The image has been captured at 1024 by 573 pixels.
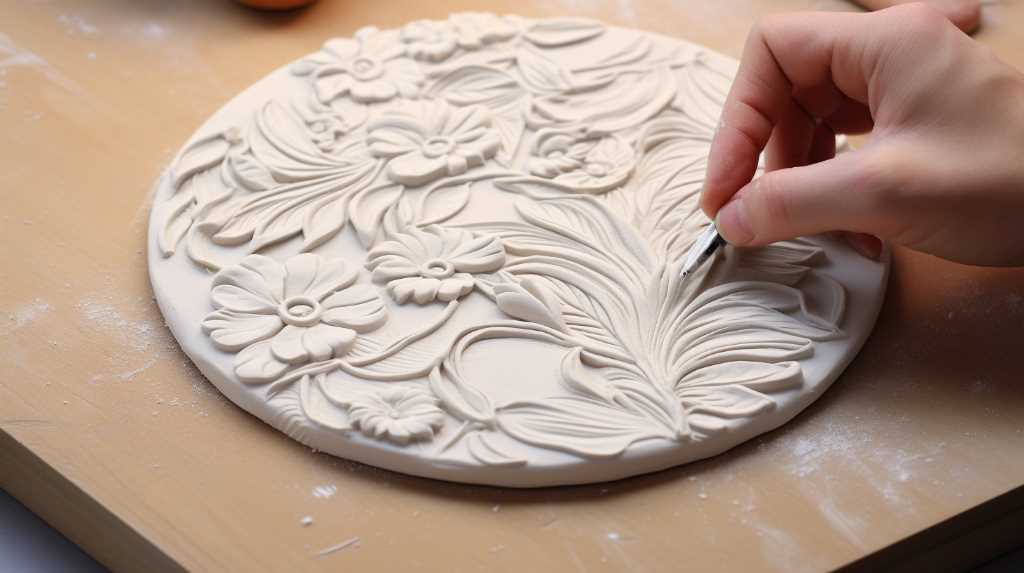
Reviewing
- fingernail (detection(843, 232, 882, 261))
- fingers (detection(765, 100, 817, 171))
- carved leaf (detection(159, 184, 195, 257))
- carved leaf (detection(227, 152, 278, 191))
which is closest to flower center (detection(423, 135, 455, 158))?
carved leaf (detection(227, 152, 278, 191))

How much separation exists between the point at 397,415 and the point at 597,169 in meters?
0.51

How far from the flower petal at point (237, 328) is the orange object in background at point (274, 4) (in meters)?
0.85

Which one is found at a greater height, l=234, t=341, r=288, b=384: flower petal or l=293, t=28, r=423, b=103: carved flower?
l=293, t=28, r=423, b=103: carved flower

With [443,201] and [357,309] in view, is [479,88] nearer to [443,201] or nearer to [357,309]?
[443,201]

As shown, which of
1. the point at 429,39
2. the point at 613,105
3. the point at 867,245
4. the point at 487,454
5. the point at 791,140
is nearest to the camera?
the point at 487,454

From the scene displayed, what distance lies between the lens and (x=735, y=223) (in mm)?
1268

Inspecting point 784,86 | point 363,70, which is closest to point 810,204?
point 784,86

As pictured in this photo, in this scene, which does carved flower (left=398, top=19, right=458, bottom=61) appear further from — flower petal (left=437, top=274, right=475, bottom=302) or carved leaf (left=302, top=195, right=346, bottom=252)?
flower petal (left=437, top=274, right=475, bottom=302)

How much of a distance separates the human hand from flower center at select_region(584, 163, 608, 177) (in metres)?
0.18

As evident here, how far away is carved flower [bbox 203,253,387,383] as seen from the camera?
1224mm

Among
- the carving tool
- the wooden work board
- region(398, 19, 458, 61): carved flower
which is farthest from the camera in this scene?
region(398, 19, 458, 61): carved flower

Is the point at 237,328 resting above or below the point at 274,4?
below

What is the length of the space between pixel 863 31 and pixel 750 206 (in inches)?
10.2

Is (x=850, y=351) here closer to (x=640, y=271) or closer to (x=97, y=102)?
(x=640, y=271)
